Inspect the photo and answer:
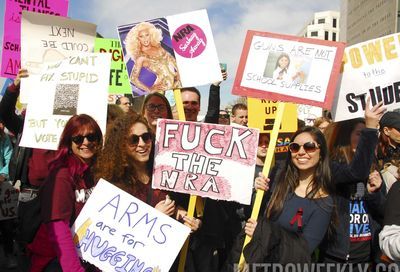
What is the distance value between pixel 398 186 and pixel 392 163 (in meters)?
1.05

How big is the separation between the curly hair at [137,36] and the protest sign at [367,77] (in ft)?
5.29

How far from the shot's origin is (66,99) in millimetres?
3596

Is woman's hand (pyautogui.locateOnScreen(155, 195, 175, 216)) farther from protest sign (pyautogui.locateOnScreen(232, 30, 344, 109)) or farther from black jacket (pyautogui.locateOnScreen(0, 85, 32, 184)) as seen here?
black jacket (pyautogui.locateOnScreen(0, 85, 32, 184))

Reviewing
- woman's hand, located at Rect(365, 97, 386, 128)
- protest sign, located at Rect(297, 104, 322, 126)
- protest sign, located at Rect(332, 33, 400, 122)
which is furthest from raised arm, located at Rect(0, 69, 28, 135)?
protest sign, located at Rect(297, 104, 322, 126)

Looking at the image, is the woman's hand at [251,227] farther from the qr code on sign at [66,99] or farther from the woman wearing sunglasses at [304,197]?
the qr code on sign at [66,99]

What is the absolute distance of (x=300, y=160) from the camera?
311 centimetres

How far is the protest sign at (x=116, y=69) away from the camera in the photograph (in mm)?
5035

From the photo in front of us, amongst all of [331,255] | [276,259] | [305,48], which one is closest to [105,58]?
[305,48]

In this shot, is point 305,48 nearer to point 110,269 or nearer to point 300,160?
point 300,160

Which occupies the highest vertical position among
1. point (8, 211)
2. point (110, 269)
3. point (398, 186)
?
point (398, 186)

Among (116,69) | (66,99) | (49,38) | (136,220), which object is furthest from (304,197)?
(116,69)

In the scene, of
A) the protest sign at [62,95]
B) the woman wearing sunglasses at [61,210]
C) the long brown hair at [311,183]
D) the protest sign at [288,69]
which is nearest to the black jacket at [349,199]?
the long brown hair at [311,183]

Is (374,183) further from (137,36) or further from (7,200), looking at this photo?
(7,200)

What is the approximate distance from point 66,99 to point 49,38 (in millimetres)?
988
